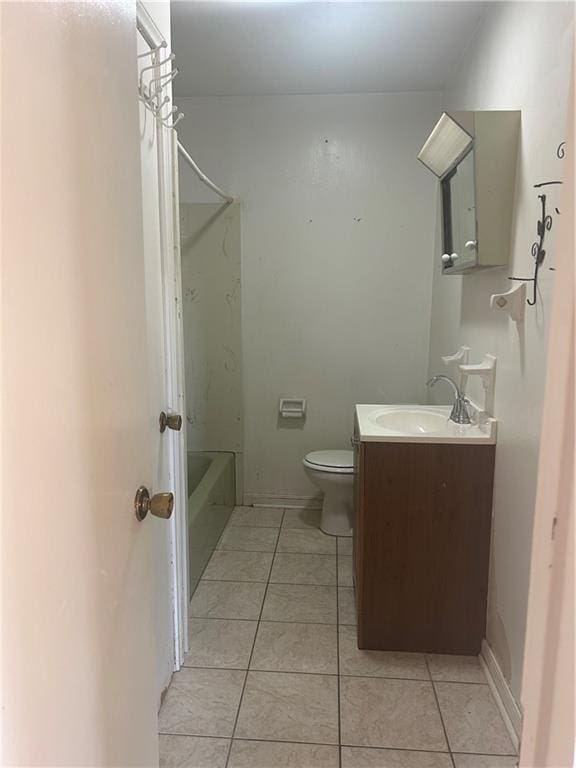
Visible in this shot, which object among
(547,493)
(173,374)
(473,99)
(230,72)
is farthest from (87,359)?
(230,72)

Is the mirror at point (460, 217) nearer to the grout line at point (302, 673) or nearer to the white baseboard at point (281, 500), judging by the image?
the grout line at point (302, 673)

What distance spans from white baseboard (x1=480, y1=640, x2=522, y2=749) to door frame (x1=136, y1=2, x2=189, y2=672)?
3.69 feet

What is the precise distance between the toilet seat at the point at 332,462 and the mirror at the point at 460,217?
1199 millimetres

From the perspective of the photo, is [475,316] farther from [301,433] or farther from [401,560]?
[301,433]

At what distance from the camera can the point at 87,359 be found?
77cm

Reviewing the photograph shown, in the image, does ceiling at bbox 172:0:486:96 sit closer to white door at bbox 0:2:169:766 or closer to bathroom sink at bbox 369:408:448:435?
white door at bbox 0:2:169:766

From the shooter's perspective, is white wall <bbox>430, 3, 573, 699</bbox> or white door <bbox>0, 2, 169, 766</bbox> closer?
white door <bbox>0, 2, 169, 766</bbox>

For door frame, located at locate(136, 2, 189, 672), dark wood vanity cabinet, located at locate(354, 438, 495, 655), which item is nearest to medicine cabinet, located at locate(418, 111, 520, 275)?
dark wood vanity cabinet, located at locate(354, 438, 495, 655)

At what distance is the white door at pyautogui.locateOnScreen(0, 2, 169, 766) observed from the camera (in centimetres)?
58

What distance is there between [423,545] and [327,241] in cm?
196

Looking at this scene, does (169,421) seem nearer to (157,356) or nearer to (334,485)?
(157,356)

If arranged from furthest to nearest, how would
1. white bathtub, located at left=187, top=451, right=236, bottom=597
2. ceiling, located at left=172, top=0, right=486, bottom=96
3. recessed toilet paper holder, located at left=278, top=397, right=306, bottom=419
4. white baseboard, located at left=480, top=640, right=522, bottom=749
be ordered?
recessed toilet paper holder, located at left=278, top=397, right=306, bottom=419 → white bathtub, located at left=187, top=451, right=236, bottom=597 → ceiling, located at left=172, top=0, right=486, bottom=96 → white baseboard, located at left=480, top=640, right=522, bottom=749

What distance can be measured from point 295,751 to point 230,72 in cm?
304

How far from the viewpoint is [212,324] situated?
10.8ft
